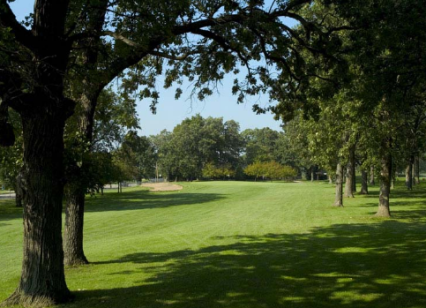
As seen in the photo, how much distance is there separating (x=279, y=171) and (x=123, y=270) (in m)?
94.4

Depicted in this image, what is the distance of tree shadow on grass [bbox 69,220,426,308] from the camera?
23.1ft

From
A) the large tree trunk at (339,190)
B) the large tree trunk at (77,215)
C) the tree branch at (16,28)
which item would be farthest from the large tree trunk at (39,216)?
the large tree trunk at (339,190)

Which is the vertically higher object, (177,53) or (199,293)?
(177,53)

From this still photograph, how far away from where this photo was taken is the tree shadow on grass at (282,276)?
7.03 metres

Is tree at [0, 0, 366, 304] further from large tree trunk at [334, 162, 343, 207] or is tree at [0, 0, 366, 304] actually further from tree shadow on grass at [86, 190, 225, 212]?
tree shadow on grass at [86, 190, 225, 212]

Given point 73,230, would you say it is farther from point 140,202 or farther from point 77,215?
point 140,202

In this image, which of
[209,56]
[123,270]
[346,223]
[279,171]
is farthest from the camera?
[279,171]

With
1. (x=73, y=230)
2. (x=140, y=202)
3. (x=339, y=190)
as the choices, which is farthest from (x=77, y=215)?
(x=140, y=202)

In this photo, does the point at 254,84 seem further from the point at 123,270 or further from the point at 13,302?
the point at 13,302

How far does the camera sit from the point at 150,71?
13.0 meters

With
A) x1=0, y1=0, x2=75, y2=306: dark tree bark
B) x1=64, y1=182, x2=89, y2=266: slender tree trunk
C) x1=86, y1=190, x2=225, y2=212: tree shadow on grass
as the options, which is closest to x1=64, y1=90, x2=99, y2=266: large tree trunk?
x1=64, y1=182, x2=89, y2=266: slender tree trunk

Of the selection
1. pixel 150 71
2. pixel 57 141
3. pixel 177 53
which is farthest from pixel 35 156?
pixel 150 71

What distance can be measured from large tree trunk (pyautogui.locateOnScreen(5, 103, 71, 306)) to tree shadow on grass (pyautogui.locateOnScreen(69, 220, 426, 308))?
2.35ft

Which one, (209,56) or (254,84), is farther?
(254,84)
